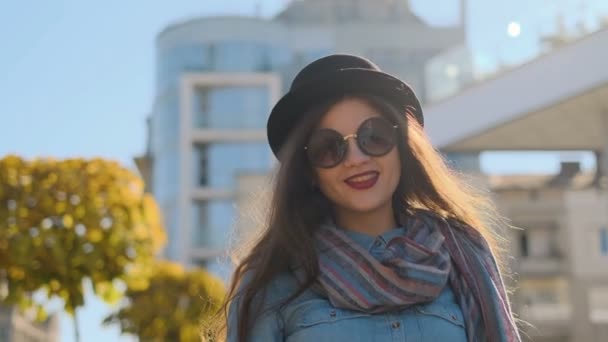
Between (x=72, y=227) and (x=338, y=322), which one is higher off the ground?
(x=338, y=322)

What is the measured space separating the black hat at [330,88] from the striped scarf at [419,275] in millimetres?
253

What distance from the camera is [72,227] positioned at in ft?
55.5

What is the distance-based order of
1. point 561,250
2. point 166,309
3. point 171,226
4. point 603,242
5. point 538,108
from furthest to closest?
point 171,226 < point 561,250 < point 603,242 < point 166,309 < point 538,108

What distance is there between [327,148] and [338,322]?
391mm

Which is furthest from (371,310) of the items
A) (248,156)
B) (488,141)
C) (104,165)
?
(248,156)

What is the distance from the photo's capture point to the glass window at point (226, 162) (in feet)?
135

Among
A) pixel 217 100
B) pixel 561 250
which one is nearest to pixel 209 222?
pixel 217 100

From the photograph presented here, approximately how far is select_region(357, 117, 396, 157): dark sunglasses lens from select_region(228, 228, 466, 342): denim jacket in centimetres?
33

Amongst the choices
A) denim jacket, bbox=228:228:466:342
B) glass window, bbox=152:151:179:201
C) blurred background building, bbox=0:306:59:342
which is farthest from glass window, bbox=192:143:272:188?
denim jacket, bbox=228:228:466:342

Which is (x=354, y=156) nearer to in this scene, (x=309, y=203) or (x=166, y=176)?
(x=309, y=203)

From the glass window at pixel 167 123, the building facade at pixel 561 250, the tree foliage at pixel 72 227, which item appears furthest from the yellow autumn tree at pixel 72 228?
the glass window at pixel 167 123

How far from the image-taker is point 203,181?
136 ft

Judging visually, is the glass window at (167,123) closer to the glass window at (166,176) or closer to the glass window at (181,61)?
the glass window at (166,176)

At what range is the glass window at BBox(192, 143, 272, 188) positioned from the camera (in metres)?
41.1
